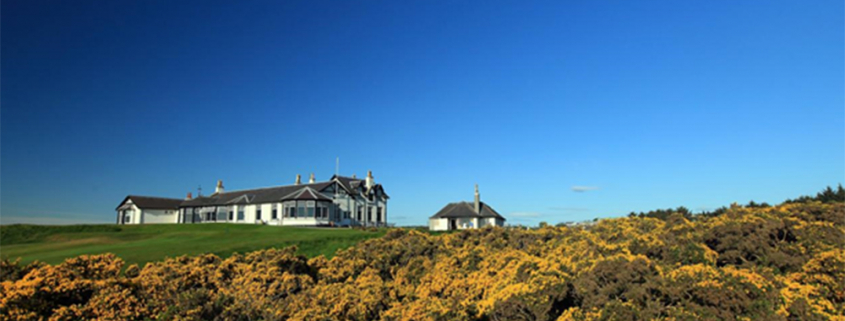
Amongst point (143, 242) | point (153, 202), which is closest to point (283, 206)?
point (143, 242)

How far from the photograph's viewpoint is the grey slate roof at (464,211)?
58156mm

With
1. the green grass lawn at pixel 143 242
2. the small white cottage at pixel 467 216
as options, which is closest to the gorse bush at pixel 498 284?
the green grass lawn at pixel 143 242

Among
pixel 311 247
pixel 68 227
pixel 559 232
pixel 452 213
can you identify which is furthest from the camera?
pixel 452 213

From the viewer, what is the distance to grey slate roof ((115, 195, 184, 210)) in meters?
68.2

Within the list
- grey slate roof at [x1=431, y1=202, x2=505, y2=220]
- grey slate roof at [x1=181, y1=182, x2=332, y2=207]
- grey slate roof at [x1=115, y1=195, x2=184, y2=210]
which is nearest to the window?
grey slate roof at [x1=181, y1=182, x2=332, y2=207]

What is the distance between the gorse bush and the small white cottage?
4170 cm

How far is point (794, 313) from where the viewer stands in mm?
7406

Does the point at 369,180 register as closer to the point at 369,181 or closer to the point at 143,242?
the point at 369,181

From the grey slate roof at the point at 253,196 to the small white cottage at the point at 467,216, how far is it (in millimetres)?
15740

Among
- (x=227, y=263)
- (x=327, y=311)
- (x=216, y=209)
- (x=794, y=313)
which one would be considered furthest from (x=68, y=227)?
(x=794, y=313)

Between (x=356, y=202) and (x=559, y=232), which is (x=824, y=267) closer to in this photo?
(x=559, y=232)

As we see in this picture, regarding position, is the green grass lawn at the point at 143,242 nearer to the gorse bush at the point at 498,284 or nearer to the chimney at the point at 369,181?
the gorse bush at the point at 498,284

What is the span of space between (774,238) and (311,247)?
20903 millimetres

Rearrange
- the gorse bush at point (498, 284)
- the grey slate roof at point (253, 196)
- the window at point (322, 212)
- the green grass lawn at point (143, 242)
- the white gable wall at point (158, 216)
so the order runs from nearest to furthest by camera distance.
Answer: the gorse bush at point (498, 284) < the green grass lawn at point (143, 242) < the window at point (322, 212) < the grey slate roof at point (253, 196) < the white gable wall at point (158, 216)
